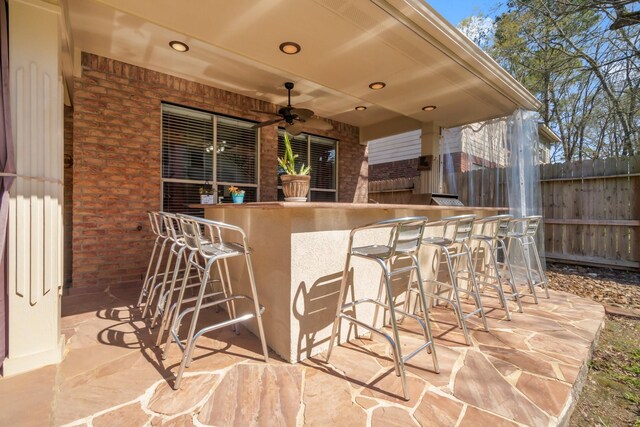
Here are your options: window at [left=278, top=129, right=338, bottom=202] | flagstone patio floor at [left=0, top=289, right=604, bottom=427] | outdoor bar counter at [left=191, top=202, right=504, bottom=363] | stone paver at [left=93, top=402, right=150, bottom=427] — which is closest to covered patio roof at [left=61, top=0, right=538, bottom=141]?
window at [left=278, top=129, right=338, bottom=202]

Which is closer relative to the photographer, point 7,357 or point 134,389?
point 134,389

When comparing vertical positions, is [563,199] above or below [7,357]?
above

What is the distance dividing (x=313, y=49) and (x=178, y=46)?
169 centimetres

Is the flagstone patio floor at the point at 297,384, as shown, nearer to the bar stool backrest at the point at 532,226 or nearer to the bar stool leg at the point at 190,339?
the bar stool leg at the point at 190,339

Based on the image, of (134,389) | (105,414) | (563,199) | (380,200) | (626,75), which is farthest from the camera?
(380,200)

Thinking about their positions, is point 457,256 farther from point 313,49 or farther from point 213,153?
point 213,153

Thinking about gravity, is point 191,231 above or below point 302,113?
below

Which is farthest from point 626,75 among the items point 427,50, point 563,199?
point 427,50

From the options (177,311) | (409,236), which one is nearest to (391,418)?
(409,236)

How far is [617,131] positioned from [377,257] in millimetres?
11545

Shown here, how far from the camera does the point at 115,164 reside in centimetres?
376

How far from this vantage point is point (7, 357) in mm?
1811

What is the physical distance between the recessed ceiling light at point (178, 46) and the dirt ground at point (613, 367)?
4.74m

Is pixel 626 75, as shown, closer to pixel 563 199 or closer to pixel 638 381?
pixel 563 199
